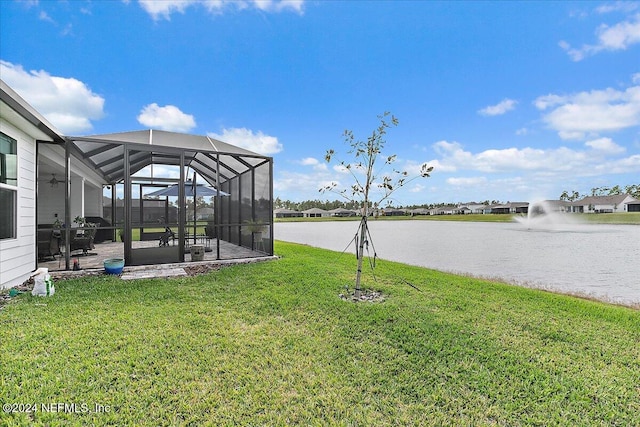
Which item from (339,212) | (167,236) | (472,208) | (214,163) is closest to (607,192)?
(472,208)

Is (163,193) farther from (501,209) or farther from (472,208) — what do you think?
(472,208)

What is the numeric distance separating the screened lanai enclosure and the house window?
40.3 inches

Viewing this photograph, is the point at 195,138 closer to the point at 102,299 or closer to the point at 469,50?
the point at 102,299

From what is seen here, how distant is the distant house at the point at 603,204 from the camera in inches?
2136

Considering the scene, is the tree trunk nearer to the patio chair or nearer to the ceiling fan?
the patio chair

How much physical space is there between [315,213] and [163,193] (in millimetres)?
73397

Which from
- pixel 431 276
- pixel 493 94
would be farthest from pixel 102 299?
pixel 493 94

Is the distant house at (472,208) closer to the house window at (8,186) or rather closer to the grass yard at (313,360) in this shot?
the grass yard at (313,360)

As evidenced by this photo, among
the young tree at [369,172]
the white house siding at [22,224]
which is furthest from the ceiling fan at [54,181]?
the young tree at [369,172]

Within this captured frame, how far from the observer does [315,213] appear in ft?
268

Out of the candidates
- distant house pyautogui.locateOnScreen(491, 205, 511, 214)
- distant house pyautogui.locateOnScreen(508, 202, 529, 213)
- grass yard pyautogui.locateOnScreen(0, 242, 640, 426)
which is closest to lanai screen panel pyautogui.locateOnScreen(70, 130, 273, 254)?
grass yard pyautogui.locateOnScreen(0, 242, 640, 426)

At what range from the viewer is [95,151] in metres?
7.28

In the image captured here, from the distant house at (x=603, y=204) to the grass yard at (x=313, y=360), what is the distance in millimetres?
69066

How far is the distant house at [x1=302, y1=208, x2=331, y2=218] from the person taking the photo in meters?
80.6
